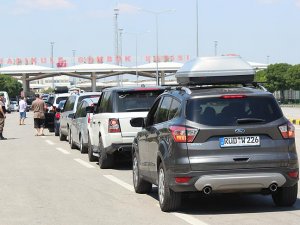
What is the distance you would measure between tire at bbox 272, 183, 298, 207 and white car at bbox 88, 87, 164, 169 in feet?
19.3

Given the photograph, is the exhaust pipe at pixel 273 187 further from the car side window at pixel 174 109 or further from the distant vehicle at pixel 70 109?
the distant vehicle at pixel 70 109

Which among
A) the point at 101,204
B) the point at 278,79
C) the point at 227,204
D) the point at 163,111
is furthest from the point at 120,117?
the point at 278,79

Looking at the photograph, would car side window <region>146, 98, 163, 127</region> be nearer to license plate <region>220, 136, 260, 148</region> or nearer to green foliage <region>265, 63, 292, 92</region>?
license plate <region>220, 136, 260, 148</region>

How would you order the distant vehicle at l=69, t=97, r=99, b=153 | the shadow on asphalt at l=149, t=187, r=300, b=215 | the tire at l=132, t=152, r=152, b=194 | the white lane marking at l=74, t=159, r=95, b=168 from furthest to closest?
the distant vehicle at l=69, t=97, r=99, b=153, the white lane marking at l=74, t=159, r=95, b=168, the tire at l=132, t=152, r=152, b=194, the shadow on asphalt at l=149, t=187, r=300, b=215

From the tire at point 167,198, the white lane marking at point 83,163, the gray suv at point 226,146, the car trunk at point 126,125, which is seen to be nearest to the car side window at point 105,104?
the car trunk at point 126,125

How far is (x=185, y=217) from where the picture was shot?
939 centimetres

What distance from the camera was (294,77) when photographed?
102188 millimetres

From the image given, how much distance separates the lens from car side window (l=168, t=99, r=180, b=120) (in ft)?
32.0

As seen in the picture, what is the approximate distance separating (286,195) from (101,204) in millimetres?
2627

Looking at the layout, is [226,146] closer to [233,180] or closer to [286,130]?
[233,180]

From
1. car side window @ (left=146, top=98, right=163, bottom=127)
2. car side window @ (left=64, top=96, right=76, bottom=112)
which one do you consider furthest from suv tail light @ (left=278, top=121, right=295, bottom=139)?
car side window @ (left=64, top=96, right=76, bottom=112)

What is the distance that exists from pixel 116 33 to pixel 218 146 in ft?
381

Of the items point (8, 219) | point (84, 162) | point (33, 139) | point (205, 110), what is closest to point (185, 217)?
point (205, 110)

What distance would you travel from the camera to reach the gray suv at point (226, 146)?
921 centimetres
